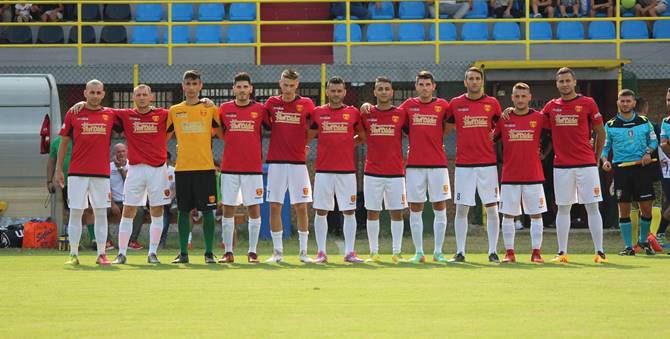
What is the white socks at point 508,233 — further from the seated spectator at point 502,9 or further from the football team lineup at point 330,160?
the seated spectator at point 502,9

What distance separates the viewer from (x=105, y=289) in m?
11.6

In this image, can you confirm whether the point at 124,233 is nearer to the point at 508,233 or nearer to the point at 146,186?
the point at 146,186

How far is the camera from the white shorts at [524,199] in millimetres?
15359

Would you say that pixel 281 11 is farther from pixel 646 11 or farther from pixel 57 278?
pixel 57 278

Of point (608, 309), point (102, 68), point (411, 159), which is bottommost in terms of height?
point (608, 309)

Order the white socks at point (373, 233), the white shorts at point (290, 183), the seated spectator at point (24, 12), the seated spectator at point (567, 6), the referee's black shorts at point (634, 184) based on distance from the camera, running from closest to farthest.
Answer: the white shorts at point (290, 183) → the white socks at point (373, 233) → the referee's black shorts at point (634, 184) → the seated spectator at point (24, 12) → the seated spectator at point (567, 6)

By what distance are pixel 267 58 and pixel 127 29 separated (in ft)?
10.4

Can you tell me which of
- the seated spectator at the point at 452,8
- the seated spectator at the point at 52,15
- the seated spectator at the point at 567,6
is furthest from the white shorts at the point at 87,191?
the seated spectator at the point at 567,6

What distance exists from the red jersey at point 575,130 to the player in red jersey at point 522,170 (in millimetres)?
257

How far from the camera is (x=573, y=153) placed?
50.8 ft

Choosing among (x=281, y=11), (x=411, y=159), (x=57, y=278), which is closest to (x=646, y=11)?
(x=281, y=11)

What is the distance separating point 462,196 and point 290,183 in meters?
2.11

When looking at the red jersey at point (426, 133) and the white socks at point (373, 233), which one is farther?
the white socks at point (373, 233)

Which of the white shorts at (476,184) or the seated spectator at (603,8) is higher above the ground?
the seated spectator at (603,8)
